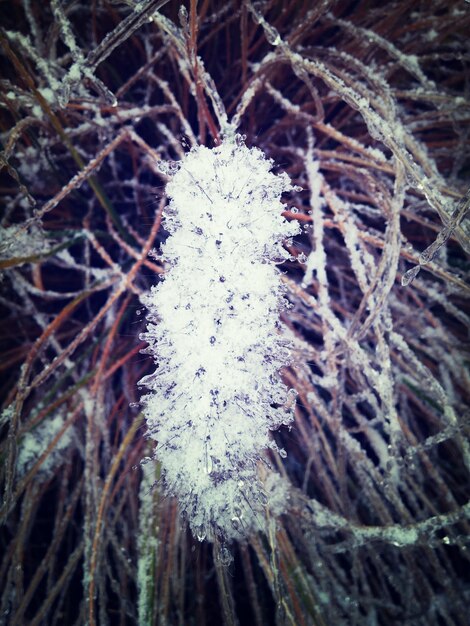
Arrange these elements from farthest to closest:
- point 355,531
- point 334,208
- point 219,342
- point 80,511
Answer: point 80,511, point 334,208, point 355,531, point 219,342

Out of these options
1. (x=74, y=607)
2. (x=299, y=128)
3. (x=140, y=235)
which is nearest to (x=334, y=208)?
(x=299, y=128)

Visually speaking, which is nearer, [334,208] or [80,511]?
[334,208]

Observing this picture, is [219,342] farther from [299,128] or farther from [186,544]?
[299,128]

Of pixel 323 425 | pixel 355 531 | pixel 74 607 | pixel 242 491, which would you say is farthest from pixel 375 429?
Result: pixel 74 607

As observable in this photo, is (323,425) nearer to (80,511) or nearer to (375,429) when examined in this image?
(375,429)

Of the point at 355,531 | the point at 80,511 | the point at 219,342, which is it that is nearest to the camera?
the point at 219,342

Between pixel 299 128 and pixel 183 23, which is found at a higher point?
pixel 299 128

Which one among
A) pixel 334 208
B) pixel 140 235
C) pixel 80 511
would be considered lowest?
pixel 80 511
